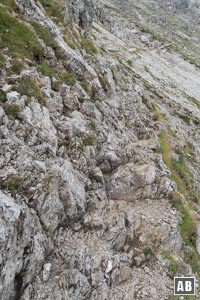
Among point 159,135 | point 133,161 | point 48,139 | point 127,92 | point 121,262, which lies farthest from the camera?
point 127,92

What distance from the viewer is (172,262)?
15914 millimetres

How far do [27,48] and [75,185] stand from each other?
32.7ft

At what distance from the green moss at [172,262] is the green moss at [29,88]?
987 centimetres

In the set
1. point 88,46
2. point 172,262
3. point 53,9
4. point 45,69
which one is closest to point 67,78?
point 45,69

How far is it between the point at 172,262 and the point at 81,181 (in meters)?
5.70

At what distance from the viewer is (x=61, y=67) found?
73.5 feet

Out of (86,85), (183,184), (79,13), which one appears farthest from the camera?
(79,13)

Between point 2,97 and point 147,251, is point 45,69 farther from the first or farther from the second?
point 147,251

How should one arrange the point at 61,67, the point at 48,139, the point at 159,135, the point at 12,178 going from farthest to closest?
the point at 159,135, the point at 61,67, the point at 48,139, the point at 12,178

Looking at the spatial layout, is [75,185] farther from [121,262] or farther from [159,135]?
[159,135]

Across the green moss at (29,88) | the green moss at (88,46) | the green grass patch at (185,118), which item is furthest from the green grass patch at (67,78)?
the green grass patch at (185,118)

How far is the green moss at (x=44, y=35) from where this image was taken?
74.7 ft

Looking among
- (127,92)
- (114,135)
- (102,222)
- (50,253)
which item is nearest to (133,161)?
(114,135)

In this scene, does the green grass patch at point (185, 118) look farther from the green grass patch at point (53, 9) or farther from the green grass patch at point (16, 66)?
the green grass patch at point (16, 66)
